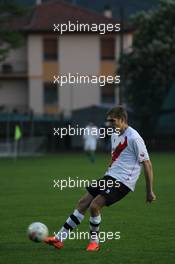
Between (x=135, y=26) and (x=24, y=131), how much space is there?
983 centimetres

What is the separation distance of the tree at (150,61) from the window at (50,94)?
1026 cm

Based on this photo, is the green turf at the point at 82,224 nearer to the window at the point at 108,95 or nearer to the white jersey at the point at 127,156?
the white jersey at the point at 127,156

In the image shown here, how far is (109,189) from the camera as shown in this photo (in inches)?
542

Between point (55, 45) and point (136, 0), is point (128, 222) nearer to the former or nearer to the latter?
point (55, 45)

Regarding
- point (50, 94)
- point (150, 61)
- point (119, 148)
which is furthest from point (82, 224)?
point (50, 94)

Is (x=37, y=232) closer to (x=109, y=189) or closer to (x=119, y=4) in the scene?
(x=109, y=189)

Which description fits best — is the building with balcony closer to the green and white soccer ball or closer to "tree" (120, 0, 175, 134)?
"tree" (120, 0, 175, 134)

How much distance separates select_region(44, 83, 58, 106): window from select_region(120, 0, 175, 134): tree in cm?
1026

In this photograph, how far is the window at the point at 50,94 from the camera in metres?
74.5

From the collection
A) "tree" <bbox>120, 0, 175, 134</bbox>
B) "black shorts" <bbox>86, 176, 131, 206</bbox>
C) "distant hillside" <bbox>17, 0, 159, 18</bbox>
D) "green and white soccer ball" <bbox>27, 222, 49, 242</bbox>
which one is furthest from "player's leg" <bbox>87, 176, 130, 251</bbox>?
"distant hillside" <bbox>17, 0, 159, 18</bbox>

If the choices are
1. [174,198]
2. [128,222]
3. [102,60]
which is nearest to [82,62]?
[102,60]

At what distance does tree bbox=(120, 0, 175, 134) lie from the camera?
63344 millimetres

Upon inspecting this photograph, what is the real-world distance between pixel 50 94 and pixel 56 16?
23.7ft

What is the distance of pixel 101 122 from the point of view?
61.5m
